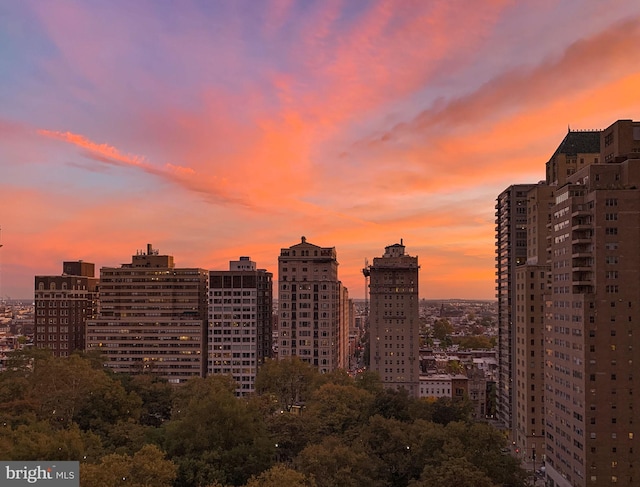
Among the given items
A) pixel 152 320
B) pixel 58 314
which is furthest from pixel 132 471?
Answer: pixel 58 314

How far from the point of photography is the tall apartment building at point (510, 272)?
406 ft

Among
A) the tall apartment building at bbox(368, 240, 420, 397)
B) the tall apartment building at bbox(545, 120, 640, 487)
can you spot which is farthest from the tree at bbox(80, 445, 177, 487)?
the tall apartment building at bbox(368, 240, 420, 397)

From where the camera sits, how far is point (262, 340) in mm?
167625

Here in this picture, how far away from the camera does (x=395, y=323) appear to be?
546 ft

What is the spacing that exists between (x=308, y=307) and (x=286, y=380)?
129 feet

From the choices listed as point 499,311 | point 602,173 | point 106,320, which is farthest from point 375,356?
point 602,173

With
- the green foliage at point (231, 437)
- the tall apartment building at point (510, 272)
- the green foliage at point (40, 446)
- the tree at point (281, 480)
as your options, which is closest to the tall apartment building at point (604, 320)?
the green foliage at point (231, 437)

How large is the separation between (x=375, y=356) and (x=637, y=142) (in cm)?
10196

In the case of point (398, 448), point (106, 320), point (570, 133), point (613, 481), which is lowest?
point (613, 481)

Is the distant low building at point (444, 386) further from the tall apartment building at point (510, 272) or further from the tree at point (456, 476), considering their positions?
the tree at point (456, 476)

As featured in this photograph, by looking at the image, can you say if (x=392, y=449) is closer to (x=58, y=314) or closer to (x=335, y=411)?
(x=335, y=411)

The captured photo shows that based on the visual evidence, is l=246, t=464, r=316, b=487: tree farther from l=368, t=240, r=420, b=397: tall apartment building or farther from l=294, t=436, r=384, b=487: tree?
l=368, t=240, r=420, b=397: tall apartment building

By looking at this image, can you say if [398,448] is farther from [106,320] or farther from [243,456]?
[106,320]

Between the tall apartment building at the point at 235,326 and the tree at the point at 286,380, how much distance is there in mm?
43573
